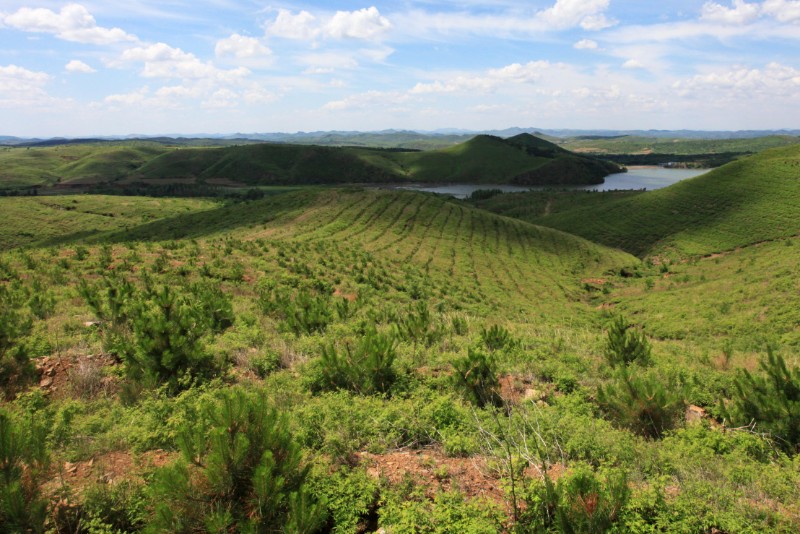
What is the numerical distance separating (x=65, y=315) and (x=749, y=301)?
30438 mm

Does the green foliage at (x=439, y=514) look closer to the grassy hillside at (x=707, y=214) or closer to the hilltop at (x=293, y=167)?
the grassy hillside at (x=707, y=214)

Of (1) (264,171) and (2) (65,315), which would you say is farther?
(1) (264,171)

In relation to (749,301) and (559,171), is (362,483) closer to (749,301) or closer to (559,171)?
(749,301)

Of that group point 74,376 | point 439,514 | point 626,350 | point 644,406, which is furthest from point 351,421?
point 626,350

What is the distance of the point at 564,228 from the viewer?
209ft

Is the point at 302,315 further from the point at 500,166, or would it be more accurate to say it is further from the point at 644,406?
the point at 500,166

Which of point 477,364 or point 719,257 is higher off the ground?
point 477,364

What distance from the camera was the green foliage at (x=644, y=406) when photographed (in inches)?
238

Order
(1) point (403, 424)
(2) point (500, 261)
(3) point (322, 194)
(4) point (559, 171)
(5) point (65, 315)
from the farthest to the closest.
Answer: (4) point (559, 171), (3) point (322, 194), (2) point (500, 261), (5) point (65, 315), (1) point (403, 424)

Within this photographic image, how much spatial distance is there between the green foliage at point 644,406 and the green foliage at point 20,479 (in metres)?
6.98

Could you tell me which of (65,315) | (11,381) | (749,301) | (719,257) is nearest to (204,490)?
(11,381)

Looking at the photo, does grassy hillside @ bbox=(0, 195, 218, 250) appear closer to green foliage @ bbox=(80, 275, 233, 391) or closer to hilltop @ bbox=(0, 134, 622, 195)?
hilltop @ bbox=(0, 134, 622, 195)

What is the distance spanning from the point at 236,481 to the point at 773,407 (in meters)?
7.22

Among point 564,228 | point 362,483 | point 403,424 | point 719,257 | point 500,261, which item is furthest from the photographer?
point 564,228
